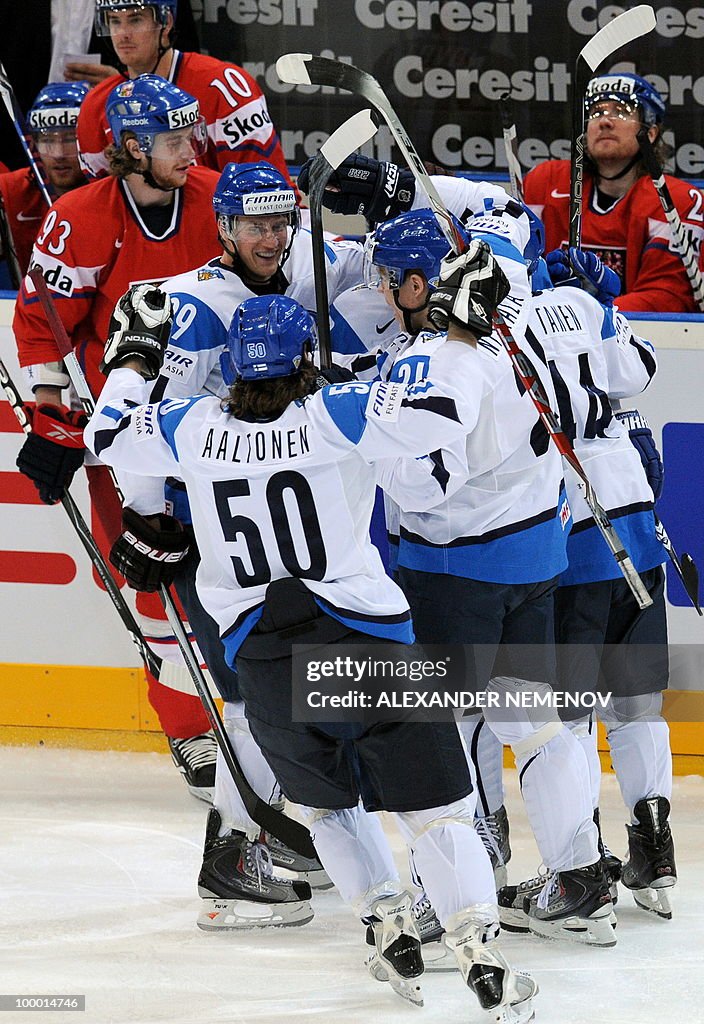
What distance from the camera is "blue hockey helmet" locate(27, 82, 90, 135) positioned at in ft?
12.7

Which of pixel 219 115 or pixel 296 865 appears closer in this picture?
pixel 296 865

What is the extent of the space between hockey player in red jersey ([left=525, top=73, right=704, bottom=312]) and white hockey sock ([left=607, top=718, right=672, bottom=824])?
4.29ft

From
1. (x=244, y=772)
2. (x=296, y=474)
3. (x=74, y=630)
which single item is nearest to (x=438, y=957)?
(x=244, y=772)

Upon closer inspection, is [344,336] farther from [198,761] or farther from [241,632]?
[198,761]

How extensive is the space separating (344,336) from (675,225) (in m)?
1.21

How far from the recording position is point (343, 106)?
457cm

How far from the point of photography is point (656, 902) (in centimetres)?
290

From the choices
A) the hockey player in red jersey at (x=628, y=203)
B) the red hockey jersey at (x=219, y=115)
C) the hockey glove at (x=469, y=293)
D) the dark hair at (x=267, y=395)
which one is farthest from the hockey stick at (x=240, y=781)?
the hockey player in red jersey at (x=628, y=203)

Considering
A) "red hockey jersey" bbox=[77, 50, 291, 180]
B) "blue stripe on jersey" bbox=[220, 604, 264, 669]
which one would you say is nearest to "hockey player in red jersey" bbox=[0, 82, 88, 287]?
"red hockey jersey" bbox=[77, 50, 291, 180]

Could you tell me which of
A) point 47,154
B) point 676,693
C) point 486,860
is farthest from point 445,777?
point 47,154

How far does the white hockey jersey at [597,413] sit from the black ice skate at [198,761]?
1.04 metres

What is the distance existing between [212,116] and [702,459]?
1.38 meters

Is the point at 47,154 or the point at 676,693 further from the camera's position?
the point at 47,154

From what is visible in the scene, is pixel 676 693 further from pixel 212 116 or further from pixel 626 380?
pixel 212 116
